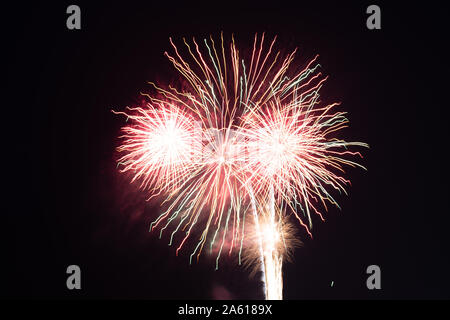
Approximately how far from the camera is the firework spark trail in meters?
5.25

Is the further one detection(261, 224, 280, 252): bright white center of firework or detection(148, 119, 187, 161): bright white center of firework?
detection(261, 224, 280, 252): bright white center of firework

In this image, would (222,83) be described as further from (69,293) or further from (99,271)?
(69,293)

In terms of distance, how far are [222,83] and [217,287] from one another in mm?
3540

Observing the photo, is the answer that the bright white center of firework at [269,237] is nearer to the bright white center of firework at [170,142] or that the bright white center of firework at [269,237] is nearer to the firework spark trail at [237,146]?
the firework spark trail at [237,146]

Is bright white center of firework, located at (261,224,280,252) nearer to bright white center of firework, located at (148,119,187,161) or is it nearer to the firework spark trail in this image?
the firework spark trail

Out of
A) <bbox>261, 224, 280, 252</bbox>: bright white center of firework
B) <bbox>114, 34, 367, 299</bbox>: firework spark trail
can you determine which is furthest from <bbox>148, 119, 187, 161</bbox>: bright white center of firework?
<bbox>261, 224, 280, 252</bbox>: bright white center of firework

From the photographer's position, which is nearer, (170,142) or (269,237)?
(170,142)

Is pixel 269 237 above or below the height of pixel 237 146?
below

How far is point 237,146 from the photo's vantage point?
207 inches

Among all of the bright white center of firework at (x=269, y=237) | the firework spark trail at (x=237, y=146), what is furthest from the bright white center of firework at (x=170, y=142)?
the bright white center of firework at (x=269, y=237)

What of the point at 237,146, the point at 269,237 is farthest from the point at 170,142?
the point at 269,237

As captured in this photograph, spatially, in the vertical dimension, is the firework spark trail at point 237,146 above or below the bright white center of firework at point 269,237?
above

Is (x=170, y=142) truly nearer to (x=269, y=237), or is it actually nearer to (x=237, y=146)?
(x=237, y=146)

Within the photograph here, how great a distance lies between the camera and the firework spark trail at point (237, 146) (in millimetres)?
5250
